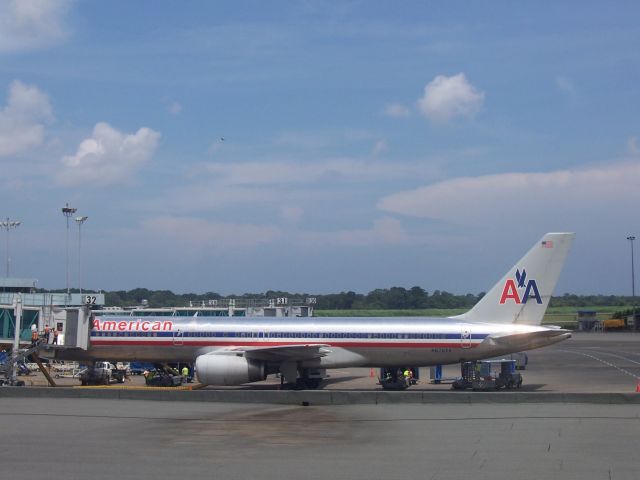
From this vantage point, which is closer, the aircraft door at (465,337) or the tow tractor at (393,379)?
the aircraft door at (465,337)

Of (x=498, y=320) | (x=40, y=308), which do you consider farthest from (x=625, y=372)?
(x=40, y=308)

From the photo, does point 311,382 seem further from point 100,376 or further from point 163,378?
point 100,376

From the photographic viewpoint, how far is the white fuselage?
117 feet

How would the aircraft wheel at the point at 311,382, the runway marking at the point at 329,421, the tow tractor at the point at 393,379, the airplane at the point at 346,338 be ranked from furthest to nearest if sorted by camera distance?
the aircraft wheel at the point at 311,382 → the tow tractor at the point at 393,379 → the airplane at the point at 346,338 → the runway marking at the point at 329,421

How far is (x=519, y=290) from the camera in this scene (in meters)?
36.0

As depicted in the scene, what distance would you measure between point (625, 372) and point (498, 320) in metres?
14.8

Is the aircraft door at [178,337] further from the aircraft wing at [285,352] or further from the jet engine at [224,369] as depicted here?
the jet engine at [224,369]

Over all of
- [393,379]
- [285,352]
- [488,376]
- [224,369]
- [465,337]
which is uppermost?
[465,337]

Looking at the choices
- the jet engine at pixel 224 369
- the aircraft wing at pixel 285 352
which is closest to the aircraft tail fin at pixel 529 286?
the aircraft wing at pixel 285 352

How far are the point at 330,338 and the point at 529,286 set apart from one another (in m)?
9.45

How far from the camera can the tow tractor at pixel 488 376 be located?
37062mm

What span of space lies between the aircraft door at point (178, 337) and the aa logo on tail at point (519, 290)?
15264mm

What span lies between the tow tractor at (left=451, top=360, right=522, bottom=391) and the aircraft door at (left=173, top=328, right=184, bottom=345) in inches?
524

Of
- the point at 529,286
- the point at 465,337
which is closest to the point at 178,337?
the point at 465,337
